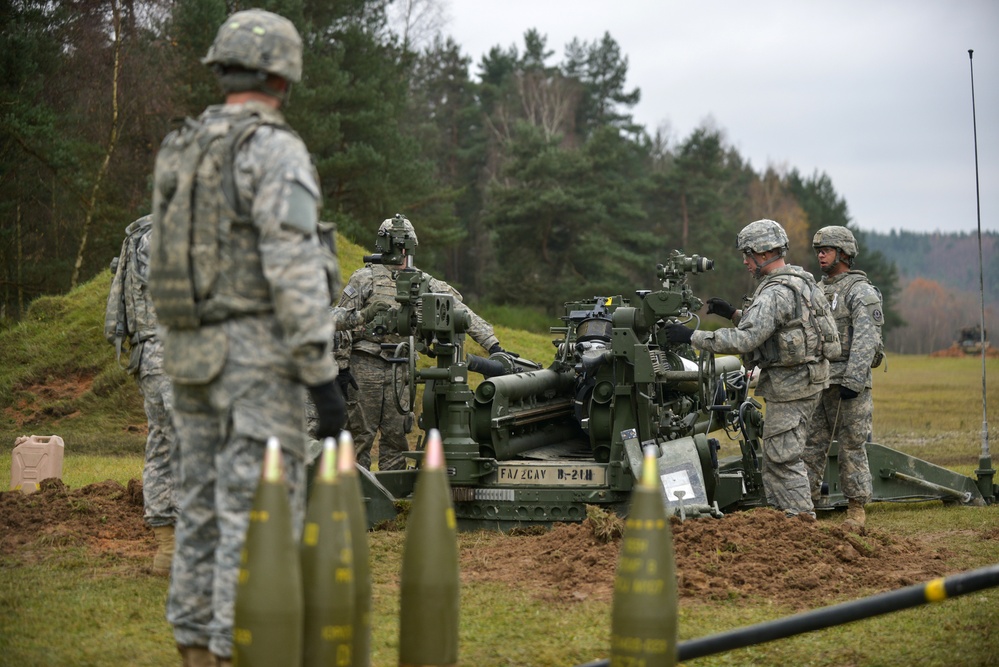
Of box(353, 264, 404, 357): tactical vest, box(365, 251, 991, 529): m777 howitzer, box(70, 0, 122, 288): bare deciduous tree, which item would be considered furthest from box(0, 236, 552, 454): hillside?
box(365, 251, 991, 529): m777 howitzer

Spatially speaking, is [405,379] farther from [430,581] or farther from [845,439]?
[430,581]

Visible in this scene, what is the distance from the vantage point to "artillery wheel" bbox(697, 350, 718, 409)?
9.23 metres

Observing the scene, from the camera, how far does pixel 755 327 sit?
886cm

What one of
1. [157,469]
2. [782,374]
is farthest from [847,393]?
[157,469]

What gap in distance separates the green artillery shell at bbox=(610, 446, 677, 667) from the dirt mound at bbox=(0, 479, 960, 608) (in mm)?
2696

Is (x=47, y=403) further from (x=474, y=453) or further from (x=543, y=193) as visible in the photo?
(x=543, y=193)

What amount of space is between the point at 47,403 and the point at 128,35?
50.3 ft

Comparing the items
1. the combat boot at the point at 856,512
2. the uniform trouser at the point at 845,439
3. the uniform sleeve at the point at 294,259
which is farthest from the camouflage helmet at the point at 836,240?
the uniform sleeve at the point at 294,259

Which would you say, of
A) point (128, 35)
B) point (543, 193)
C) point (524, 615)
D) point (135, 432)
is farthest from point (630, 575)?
point (543, 193)

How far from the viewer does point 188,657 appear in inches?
185

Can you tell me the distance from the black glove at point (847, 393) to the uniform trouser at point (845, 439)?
3 cm

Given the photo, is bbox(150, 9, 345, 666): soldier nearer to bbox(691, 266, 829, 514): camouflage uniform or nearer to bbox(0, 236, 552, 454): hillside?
bbox(691, 266, 829, 514): camouflage uniform

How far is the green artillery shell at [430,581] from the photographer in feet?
14.8

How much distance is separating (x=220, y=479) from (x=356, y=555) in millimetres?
594
